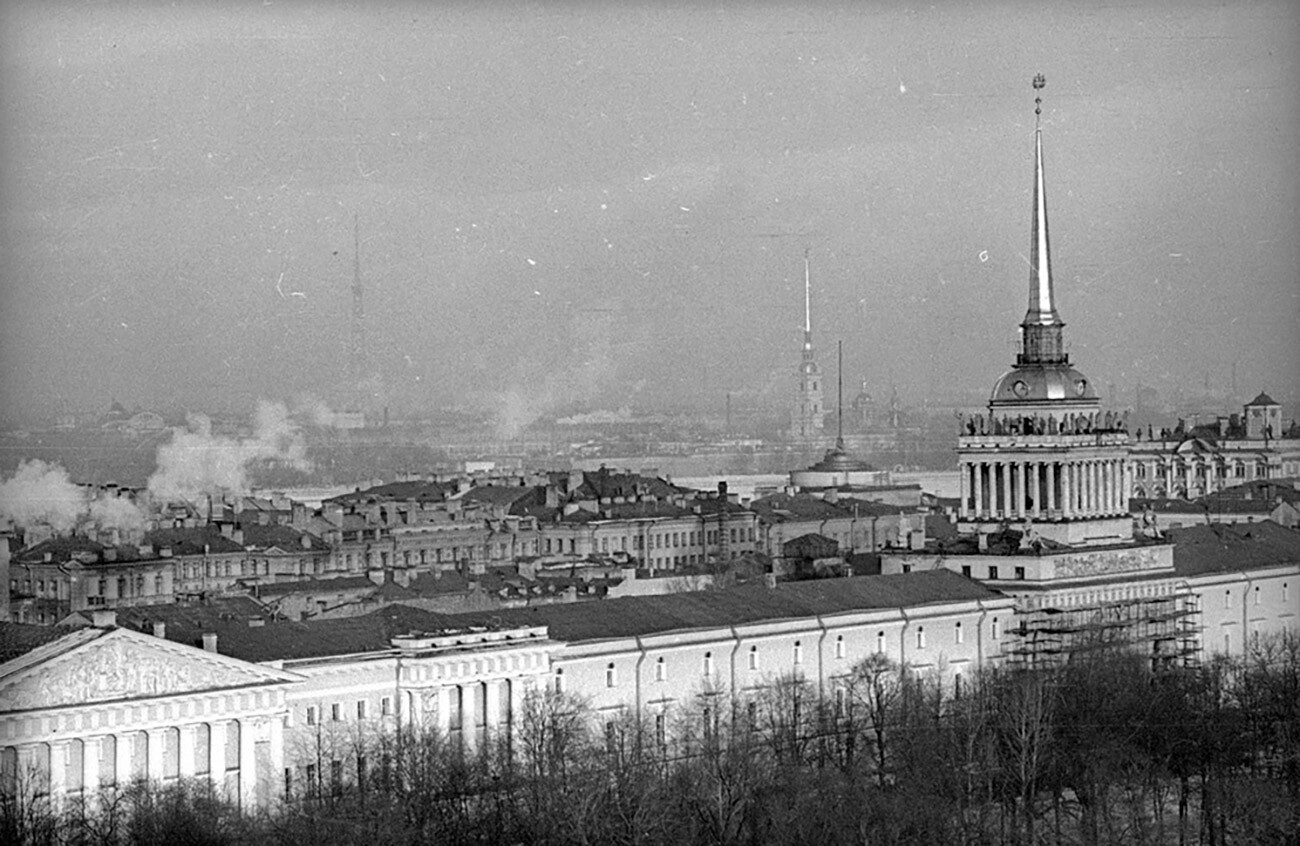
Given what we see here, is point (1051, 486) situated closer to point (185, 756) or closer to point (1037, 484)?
point (1037, 484)

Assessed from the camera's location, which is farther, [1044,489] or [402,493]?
[402,493]

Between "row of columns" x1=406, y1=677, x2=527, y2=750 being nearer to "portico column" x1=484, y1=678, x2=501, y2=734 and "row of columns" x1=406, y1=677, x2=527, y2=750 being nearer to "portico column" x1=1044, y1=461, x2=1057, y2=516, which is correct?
"portico column" x1=484, y1=678, x2=501, y2=734

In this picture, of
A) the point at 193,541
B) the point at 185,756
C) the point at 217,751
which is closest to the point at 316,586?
the point at 193,541

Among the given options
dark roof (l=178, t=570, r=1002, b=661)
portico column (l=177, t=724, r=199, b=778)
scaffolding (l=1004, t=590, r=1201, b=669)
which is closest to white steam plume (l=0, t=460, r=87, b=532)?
dark roof (l=178, t=570, r=1002, b=661)

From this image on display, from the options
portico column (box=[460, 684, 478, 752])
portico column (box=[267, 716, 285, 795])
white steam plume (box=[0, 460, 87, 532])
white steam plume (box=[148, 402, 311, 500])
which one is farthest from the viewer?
white steam plume (box=[148, 402, 311, 500])

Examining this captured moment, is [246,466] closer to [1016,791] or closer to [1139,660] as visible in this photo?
[1139,660]

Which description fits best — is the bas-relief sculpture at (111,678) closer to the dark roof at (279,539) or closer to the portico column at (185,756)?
the portico column at (185,756)
